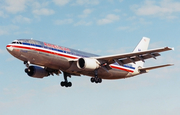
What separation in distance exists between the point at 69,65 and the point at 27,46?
21.1 feet

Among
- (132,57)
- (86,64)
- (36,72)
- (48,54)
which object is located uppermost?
(36,72)

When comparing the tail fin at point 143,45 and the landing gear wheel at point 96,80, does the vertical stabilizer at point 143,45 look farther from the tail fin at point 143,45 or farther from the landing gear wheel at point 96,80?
the landing gear wheel at point 96,80

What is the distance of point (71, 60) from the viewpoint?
151ft

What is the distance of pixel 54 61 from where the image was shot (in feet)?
145

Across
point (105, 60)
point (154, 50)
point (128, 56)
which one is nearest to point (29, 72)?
point (105, 60)

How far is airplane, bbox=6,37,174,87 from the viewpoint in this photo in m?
42.8

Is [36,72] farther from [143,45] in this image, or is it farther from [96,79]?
[143,45]

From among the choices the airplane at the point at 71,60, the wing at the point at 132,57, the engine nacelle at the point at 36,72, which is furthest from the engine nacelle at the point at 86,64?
the engine nacelle at the point at 36,72

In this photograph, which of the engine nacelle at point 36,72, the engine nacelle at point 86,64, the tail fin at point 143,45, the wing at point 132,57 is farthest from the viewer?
the tail fin at point 143,45

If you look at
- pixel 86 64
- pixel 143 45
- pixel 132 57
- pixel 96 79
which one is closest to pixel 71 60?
pixel 86 64

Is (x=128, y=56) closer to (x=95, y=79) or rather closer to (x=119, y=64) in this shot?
(x=119, y=64)

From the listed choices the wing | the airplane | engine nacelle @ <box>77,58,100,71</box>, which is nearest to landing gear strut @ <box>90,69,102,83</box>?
the airplane

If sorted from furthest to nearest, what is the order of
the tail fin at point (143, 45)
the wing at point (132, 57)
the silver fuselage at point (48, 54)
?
the tail fin at point (143, 45), the wing at point (132, 57), the silver fuselage at point (48, 54)

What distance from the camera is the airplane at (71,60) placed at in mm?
42812
